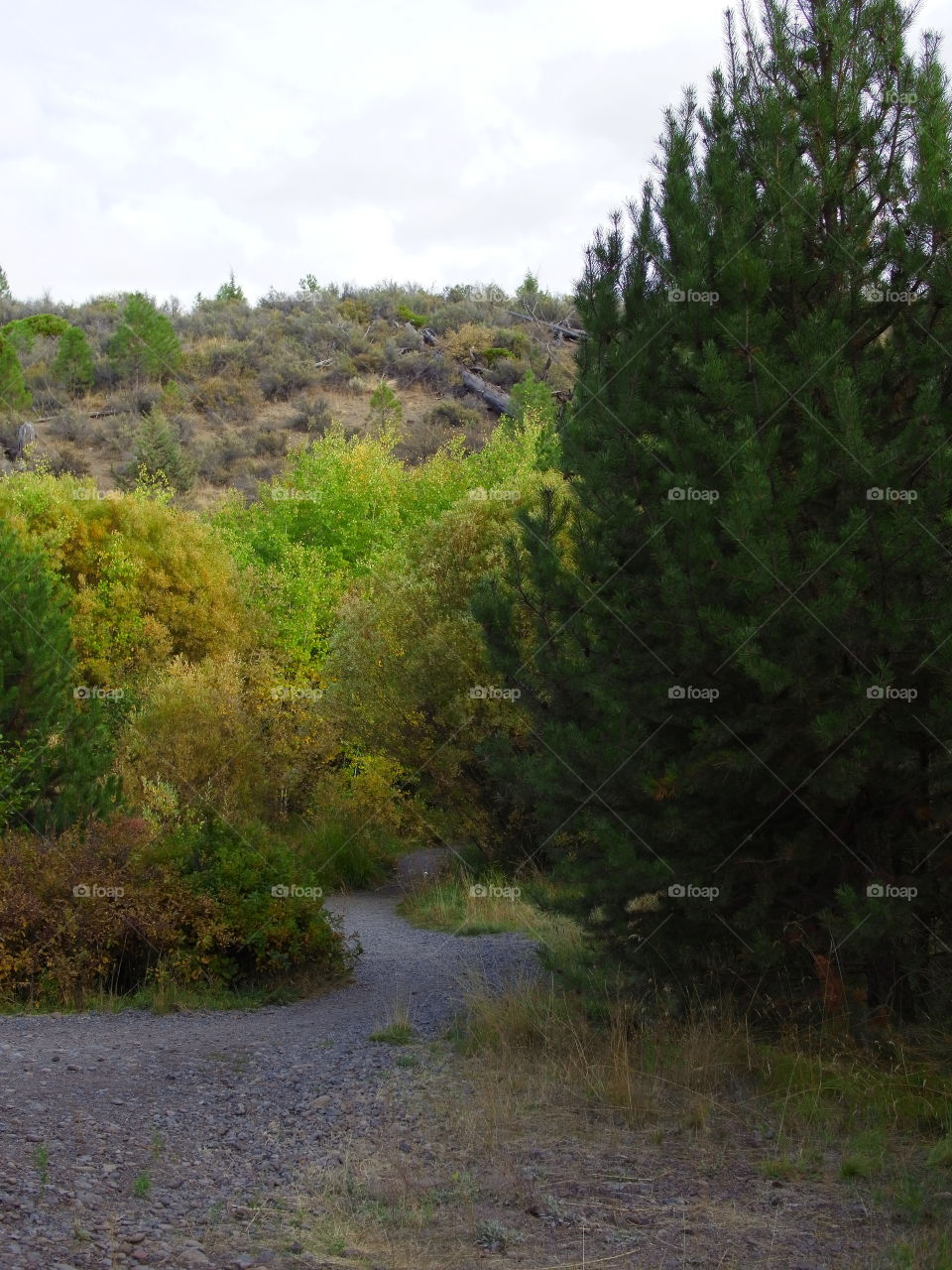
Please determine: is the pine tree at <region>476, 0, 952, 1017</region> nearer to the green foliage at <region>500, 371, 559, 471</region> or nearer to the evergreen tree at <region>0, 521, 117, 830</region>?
the evergreen tree at <region>0, 521, 117, 830</region>

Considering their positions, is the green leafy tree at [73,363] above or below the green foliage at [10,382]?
→ above

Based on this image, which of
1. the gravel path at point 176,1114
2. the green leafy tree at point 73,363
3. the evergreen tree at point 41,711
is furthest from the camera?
the green leafy tree at point 73,363

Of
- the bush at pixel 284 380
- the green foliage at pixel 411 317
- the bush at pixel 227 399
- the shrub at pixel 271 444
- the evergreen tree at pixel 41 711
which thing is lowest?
the evergreen tree at pixel 41 711

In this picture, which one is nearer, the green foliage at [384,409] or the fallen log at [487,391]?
the green foliage at [384,409]

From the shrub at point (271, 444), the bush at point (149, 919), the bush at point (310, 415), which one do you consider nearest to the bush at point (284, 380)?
the bush at point (310, 415)

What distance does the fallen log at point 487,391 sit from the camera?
156 feet

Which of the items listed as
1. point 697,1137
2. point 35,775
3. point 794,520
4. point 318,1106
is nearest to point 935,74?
point 794,520

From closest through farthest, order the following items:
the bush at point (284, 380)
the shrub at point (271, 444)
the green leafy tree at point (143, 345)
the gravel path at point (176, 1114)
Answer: the gravel path at point (176, 1114) < the shrub at point (271, 444) < the green leafy tree at point (143, 345) < the bush at point (284, 380)

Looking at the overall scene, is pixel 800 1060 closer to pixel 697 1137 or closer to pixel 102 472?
pixel 697 1137

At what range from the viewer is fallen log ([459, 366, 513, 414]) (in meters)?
47.7

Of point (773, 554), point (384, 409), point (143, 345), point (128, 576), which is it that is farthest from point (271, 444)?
point (773, 554)

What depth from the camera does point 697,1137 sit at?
5.92 meters

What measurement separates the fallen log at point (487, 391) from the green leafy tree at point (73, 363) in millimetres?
15872

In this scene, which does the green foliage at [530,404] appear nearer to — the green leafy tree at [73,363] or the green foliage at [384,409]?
the green foliage at [384,409]
